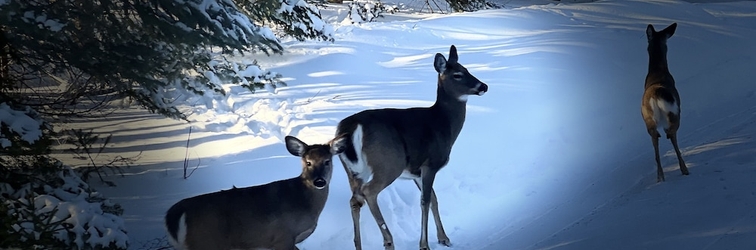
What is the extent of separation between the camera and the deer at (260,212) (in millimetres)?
2871

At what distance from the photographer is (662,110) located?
13.1 feet

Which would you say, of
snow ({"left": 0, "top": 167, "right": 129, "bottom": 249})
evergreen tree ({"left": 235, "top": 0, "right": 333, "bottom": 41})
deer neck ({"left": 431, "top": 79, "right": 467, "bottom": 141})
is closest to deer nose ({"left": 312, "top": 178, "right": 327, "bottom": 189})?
snow ({"left": 0, "top": 167, "right": 129, "bottom": 249})

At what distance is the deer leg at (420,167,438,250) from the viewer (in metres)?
3.89

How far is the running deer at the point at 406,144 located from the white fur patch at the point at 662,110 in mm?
961

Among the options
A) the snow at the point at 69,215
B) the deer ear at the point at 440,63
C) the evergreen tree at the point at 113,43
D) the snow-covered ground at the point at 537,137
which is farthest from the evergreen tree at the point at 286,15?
the snow at the point at 69,215

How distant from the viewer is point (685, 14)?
6.25 metres

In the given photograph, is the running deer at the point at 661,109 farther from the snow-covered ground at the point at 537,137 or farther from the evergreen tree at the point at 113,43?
the evergreen tree at the point at 113,43

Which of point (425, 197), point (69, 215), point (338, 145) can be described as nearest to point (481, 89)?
point (425, 197)

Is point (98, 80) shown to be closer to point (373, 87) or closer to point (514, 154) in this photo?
point (514, 154)

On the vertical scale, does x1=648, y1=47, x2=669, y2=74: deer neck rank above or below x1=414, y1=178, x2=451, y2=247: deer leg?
above

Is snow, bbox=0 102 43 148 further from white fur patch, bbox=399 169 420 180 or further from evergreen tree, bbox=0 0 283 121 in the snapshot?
white fur patch, bbox=399 169 420 180

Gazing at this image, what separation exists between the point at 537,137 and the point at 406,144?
155 cm

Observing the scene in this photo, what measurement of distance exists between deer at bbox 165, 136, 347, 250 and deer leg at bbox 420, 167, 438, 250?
82 cm

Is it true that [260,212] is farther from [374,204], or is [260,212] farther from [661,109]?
[661,109]
